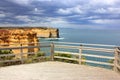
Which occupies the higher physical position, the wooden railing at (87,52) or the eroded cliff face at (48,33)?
the wooden railing at (87,52)

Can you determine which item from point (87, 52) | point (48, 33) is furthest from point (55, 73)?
point (48, 33)

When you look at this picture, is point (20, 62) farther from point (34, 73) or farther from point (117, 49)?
point (117, 49)

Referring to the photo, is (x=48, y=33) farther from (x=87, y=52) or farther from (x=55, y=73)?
(x=55, y=73)

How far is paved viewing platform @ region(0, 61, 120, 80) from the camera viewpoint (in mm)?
10016

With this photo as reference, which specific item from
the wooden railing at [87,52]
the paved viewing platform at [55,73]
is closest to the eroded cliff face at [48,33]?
the wooden railing at [87,52]

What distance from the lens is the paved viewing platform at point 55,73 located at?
32.9 feet

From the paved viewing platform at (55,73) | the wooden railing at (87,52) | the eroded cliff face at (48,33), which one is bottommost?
the eroded cliff face at (48,33)

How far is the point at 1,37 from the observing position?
5503 centimetres

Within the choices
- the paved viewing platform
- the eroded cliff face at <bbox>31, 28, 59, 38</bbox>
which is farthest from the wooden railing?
the eroded cliff face at <bbox>31, 28, 59, 38</bbox>

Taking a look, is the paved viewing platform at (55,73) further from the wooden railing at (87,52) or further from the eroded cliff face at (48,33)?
the eroded cliff face at (48,33)

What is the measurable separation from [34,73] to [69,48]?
3663mm

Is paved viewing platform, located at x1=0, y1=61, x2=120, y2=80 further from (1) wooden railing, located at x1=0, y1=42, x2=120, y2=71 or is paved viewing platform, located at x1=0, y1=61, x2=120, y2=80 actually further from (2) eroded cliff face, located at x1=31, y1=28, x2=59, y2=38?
(2) eroded cliff face, located at x1=31, y1=28, x2=59, y2=38

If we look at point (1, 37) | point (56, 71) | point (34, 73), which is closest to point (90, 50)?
point (56, 71)

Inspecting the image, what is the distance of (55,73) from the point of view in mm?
10875
